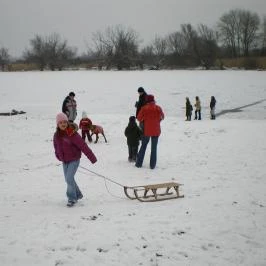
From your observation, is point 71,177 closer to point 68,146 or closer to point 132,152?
point 68,146

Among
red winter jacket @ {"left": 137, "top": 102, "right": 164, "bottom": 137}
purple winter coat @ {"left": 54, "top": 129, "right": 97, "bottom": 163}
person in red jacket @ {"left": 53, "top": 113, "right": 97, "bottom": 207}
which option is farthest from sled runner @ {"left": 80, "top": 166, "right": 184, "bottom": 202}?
red winter jacket @ {"left": 137, "top": 102, "right": 164, "bottom": 137}

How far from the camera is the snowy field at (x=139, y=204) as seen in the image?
17.9ft

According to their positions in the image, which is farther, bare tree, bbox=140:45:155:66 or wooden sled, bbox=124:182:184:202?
bare tree, bbox=140:45:155:66

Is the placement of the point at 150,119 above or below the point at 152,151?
above

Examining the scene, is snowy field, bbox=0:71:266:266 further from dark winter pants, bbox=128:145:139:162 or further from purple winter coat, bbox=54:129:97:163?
purple winter coat, bbox=54:129:97:163

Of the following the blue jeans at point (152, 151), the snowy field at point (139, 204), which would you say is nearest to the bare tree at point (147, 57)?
the snowy field at point (139, 204)

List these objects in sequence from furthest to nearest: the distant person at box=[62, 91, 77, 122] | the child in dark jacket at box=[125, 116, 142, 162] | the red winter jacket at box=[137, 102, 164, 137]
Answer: the distant person at box=[62, 91, 77, 122]
the child in dark jacket at box=[125, 116, 142, 162]
the red winter jacket at box=[137, 102, 164, 137]

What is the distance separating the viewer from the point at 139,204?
302 inches

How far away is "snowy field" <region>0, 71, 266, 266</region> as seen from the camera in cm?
546

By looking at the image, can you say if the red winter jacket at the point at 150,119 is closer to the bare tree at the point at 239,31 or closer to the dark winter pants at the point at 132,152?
the dark winter pants at the point at 132,152

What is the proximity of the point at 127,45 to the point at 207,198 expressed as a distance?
75469mm

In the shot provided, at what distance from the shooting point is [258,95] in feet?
124

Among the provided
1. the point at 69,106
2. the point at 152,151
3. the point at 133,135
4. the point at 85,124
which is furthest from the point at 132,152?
the point at 69,106

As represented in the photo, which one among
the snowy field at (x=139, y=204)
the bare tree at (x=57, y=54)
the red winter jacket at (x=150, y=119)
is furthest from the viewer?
the bare tree at (x=57, y=54)
